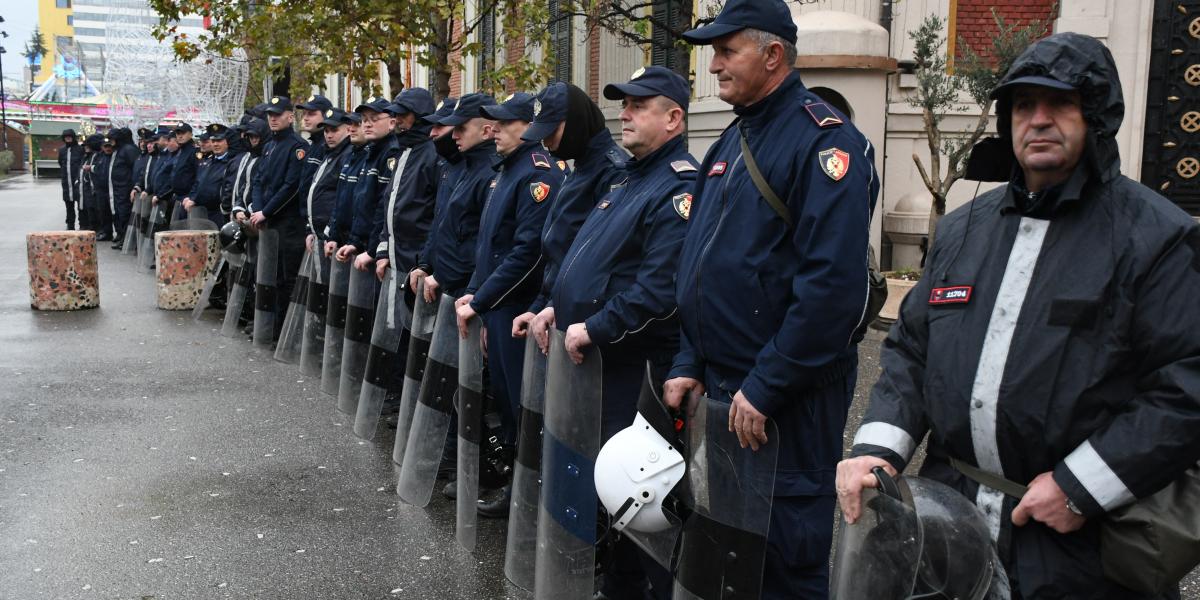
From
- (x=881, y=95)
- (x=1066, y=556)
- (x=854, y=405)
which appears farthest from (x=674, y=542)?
(x=881, y=95)

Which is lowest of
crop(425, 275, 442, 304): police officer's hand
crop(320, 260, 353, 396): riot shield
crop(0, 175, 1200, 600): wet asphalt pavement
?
crop(0, 175, 1200, 600): wet asphalt pavement

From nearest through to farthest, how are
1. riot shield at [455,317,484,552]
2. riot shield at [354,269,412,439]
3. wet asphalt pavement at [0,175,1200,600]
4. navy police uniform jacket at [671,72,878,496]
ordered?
navy police uniform jacket at [671,72,878,496]
wet asphalt pavement at [0,175,1200,600]
riot shield at [455,317,484,552]
riot shield at [354,269,412,439]

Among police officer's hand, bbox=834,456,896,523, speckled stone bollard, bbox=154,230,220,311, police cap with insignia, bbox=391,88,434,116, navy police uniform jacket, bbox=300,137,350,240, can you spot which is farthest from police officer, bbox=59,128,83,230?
police officer's hand, bbox=834,456,896,523

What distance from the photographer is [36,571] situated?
5254 mm

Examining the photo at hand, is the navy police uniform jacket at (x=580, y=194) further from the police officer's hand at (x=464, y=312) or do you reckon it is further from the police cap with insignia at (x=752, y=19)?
the police cap with insignia at (x=752, y=19)

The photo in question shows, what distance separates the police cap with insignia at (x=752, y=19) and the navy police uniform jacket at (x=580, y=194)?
1.53 metres

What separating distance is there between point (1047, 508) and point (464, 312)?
374 centimetres

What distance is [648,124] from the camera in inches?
184

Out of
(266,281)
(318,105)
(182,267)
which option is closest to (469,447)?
(266,281)

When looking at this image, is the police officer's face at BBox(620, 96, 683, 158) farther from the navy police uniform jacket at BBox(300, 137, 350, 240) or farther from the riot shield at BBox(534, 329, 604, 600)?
the navy police uniform jacket at BBox(300, 137, 350, 240)

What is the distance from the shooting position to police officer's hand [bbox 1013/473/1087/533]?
8.07ft

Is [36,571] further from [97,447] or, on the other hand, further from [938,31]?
[938,31]

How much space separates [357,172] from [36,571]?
4586 mm

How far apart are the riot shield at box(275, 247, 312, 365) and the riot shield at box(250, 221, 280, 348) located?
2.19ft
